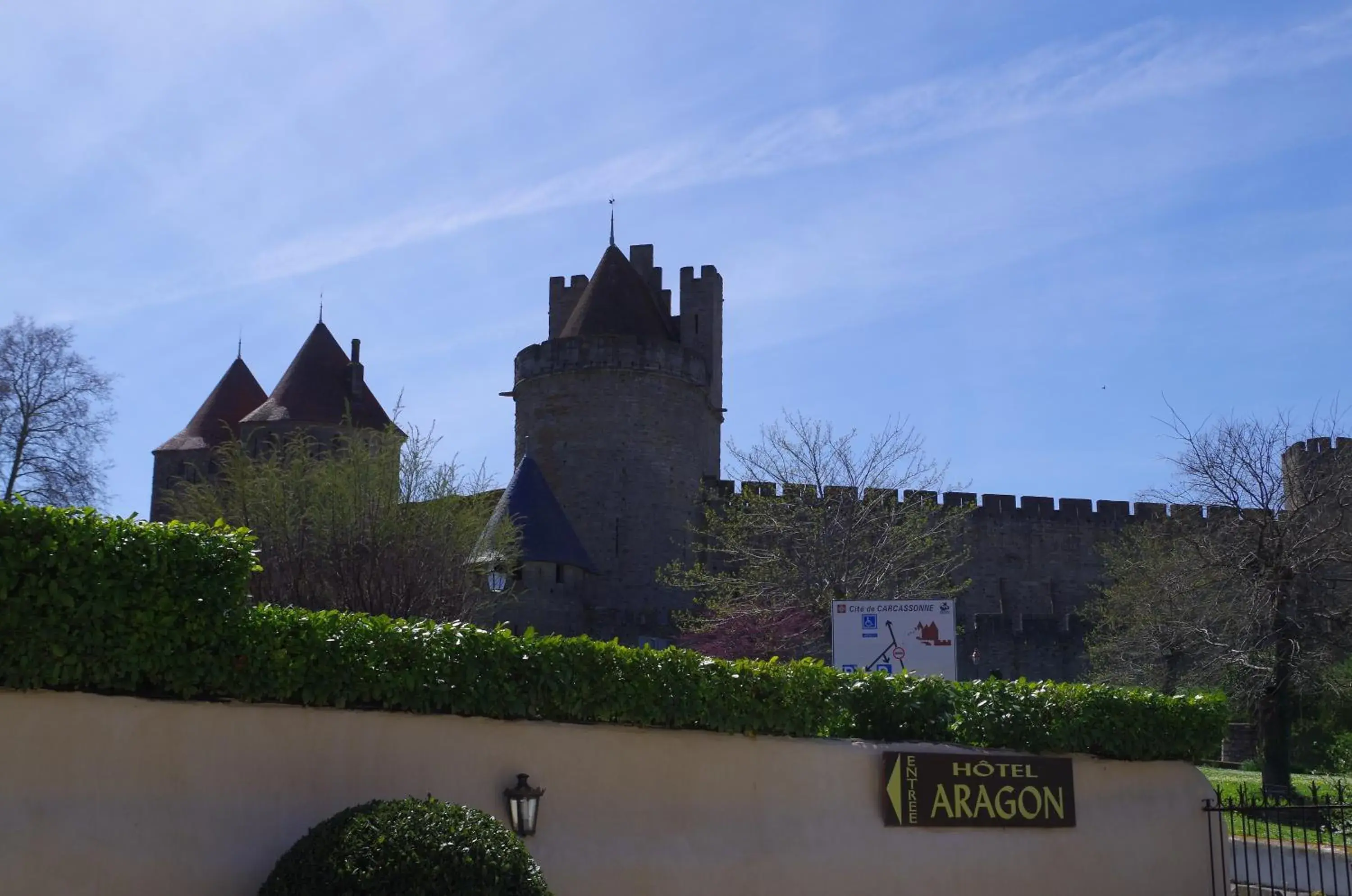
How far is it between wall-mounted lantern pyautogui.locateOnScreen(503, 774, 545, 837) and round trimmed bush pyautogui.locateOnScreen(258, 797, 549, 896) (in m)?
1.19

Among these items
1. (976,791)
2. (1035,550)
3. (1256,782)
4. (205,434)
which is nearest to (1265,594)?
(1256,782)

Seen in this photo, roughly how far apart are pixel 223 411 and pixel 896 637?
3008 centimetres

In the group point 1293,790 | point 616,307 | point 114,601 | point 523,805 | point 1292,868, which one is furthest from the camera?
point 616,307

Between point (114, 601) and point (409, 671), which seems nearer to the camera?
point (114, 601)

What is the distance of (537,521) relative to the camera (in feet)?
96.8

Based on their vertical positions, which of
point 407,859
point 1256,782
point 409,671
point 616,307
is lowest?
point 1256,782

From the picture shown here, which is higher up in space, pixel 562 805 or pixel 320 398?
pixel 320 398

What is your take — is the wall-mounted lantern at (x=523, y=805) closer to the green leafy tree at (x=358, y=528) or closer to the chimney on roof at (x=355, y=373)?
the green leafy tree at (x=358, y=528)

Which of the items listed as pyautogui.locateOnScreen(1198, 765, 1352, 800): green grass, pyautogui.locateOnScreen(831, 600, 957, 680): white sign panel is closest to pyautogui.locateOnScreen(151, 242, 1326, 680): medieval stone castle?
pyautogui.locateOnScreen(1198, 765, 1352, 800): green grass

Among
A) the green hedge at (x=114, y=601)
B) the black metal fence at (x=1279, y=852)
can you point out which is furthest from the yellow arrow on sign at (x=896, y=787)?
the green hedge at (x=114, y=601)

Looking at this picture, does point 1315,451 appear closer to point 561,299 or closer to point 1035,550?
point 1035,550

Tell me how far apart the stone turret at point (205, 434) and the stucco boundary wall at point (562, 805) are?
29.8m

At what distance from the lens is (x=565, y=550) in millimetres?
29625

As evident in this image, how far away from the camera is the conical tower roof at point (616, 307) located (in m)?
34.8
